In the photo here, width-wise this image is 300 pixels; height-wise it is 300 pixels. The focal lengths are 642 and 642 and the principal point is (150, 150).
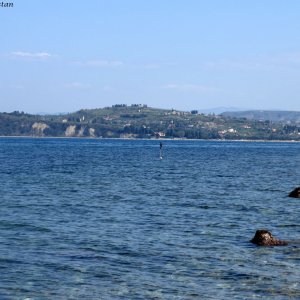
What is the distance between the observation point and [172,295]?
88.0 feet

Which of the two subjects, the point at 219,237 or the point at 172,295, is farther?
the point at 219,237

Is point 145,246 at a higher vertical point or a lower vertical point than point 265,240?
lower

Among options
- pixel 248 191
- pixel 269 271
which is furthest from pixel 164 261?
pixel 248 191

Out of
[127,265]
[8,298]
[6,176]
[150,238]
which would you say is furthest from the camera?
[6,176]

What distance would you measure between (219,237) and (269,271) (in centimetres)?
962

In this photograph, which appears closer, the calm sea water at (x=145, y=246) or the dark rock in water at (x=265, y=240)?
the calm sea water at (x=145, y=246)

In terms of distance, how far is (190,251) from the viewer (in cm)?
3588

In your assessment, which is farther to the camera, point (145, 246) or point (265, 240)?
point (265, 240)

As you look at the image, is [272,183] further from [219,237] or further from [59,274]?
[59,274]

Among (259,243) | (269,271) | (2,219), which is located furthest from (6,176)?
(269,271)

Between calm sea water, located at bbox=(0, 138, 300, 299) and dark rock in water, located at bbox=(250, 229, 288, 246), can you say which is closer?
calm sea water, located at bbox=(0, 138, 300, 299)

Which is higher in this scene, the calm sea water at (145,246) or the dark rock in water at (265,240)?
the dark rock in water at (265,240)

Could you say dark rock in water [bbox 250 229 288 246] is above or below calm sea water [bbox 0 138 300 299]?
above

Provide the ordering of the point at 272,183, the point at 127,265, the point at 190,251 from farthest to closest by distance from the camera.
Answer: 1. the point at 272,183
2. the point at 190,251
3. the point at 127,265
